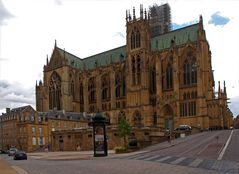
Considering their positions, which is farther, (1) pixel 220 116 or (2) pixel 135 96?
(2) pixel 135 96

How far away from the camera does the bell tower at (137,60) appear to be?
311 feet

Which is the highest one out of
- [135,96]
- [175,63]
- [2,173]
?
[175,63]

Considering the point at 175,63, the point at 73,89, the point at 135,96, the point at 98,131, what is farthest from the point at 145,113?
the point at 98,131

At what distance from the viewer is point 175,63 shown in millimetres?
89125

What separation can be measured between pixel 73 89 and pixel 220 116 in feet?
150

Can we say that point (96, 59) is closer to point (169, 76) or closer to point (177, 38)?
point (177, 38)

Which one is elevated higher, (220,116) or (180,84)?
(180,84)

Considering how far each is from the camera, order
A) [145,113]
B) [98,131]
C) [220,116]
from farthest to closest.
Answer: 1. [145,113]
2. [220,116]
3. [98,131]

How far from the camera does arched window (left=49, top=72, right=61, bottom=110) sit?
11248cm

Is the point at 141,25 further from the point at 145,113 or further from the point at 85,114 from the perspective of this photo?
the point at 85,114

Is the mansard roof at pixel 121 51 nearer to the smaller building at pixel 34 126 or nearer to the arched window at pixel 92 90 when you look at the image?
the arched window at pixel 92 90

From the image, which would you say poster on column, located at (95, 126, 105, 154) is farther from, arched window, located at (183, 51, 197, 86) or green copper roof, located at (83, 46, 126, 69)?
green copper roof, located at (83, 46, 126, 69)

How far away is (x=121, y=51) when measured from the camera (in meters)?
114

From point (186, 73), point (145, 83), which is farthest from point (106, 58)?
point (186, 73)
